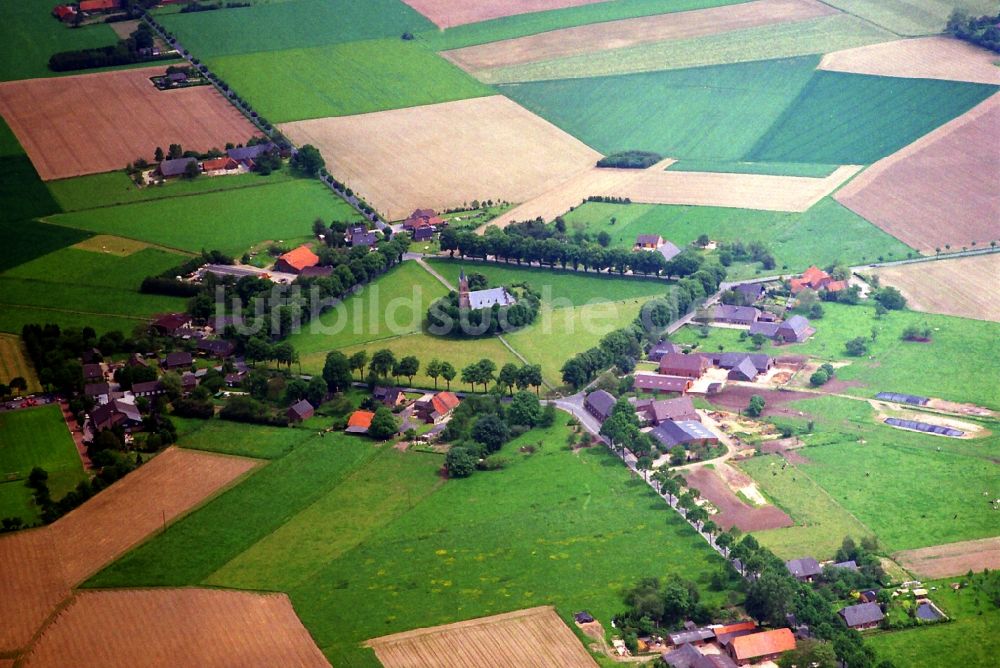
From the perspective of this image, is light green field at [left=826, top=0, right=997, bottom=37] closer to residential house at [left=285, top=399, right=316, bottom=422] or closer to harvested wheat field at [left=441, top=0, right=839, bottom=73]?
harvested wheat field at [left=441, top=0, right=839, bottom=73]

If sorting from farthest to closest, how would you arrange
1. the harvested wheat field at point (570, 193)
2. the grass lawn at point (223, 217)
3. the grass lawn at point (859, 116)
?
the grass lawn at point (859, 116) → the harvested wheat field at point (570, 193) → the grass lawn at point (223, 217)

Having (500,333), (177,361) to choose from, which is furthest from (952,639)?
(177,361)

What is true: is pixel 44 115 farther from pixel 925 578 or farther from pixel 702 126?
pixel 925 578

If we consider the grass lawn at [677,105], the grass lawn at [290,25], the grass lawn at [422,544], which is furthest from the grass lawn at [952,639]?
the grass lawn at [290,25]

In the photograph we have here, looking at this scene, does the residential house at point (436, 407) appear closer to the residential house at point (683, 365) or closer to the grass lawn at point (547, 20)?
the residential house at point (683, 365)

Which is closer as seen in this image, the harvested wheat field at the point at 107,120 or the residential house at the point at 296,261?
the residential house at the point at 296,261

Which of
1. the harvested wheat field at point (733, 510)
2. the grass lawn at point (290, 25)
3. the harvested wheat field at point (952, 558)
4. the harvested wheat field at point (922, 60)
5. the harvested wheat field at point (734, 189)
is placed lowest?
the harvested wheat field at point (733, 510)
